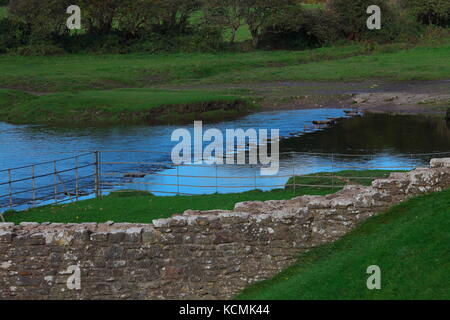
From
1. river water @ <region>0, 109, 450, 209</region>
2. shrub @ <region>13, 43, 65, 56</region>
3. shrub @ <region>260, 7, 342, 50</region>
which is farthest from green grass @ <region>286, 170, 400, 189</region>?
shrub @ <region>260, 7, 342, 50</region>

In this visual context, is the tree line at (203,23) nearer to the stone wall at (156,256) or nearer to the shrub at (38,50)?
the shrub at (38,50)

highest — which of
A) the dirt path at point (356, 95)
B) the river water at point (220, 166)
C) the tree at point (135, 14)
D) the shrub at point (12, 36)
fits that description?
the tree at point (135, 14)

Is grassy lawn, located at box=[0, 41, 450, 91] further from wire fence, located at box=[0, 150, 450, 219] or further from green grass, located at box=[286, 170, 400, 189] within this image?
green grass, located at box=[286, 170, 400, 189]

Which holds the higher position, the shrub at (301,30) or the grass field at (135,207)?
the shrub at (301,30)

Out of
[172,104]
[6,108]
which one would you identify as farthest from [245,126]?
[6,108]

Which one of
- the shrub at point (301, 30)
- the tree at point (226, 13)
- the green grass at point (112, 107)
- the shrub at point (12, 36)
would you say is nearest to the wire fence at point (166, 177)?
the green grass at point (112, 107)

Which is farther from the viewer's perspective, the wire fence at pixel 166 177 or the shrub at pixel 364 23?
the shrub at pixel 364 23

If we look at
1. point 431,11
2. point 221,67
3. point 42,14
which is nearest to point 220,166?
point 221,67

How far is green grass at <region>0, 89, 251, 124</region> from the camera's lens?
49.1 metres

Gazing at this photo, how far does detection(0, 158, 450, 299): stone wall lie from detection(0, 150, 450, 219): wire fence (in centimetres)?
1009

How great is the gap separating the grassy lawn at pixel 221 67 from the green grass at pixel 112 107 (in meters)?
5.48

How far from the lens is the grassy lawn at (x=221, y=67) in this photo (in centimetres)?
5891

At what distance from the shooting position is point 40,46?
2724 inches

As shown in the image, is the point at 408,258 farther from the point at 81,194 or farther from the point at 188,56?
the point at 188,56
